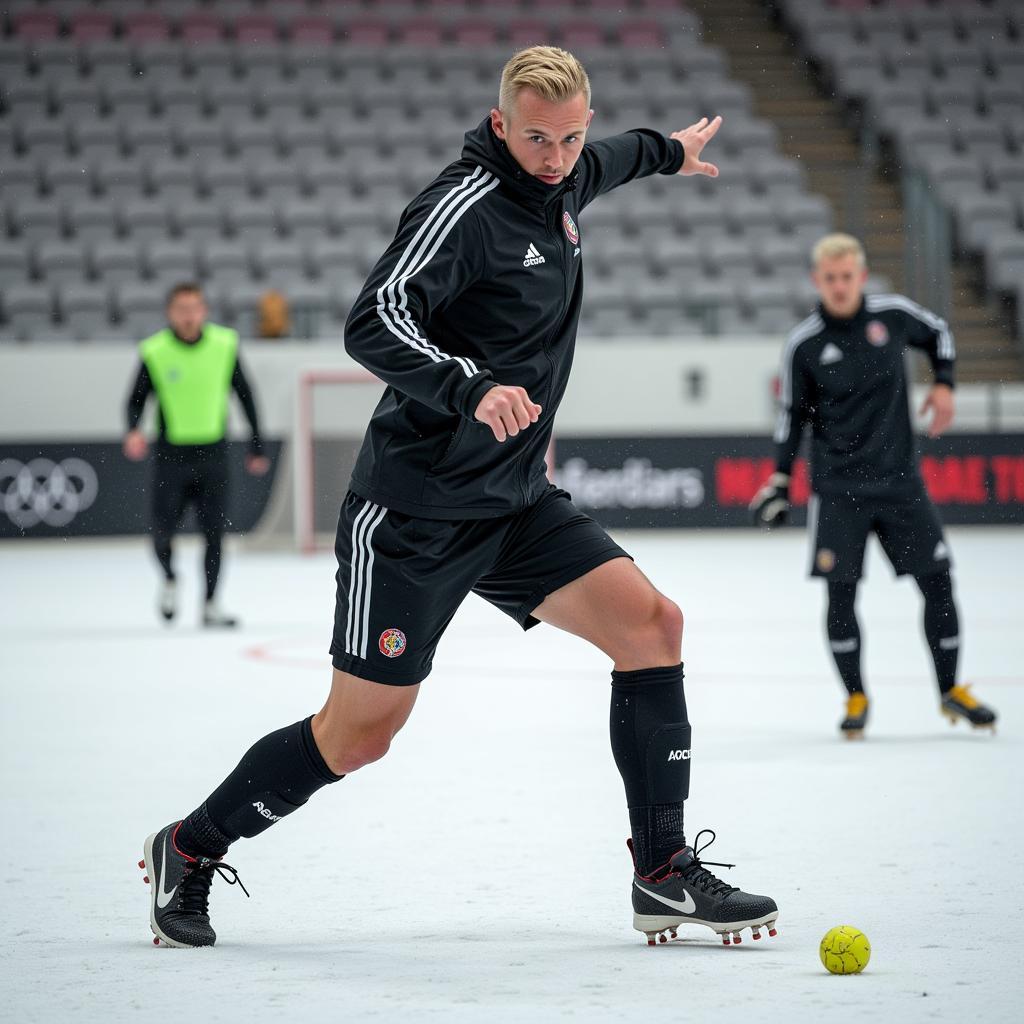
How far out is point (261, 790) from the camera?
3627 millimetres

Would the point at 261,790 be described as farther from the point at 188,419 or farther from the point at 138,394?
the point at 138,394

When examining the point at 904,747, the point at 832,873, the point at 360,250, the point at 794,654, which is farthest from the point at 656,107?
the point at 832,873

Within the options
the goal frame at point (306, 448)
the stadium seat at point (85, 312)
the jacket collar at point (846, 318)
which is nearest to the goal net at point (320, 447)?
the goal frame at point (306, 448)

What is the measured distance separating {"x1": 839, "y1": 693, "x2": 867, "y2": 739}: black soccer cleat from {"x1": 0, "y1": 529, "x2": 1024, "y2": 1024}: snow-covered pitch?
87mm

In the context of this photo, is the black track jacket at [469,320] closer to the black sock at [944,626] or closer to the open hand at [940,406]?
the open hand at [940,406]

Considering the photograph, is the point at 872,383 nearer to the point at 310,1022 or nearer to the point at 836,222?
the point at 310,1022

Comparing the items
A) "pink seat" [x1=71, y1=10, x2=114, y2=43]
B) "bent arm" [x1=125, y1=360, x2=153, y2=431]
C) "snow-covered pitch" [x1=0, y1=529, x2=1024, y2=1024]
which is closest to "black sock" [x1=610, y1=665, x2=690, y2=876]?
"snow-covered pitch" [x1=0, y1=529, x2=1024, y2=1024]

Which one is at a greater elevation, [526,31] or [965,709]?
[526,31]

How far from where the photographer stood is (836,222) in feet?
68.6

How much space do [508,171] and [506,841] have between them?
189 centimetres

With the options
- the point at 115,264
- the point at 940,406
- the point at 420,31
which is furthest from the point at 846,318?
the point at 420,31

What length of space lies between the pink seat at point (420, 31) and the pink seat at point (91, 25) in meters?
3.57

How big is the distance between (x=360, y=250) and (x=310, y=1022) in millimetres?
16265

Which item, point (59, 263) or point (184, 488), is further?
point (59, 263)
